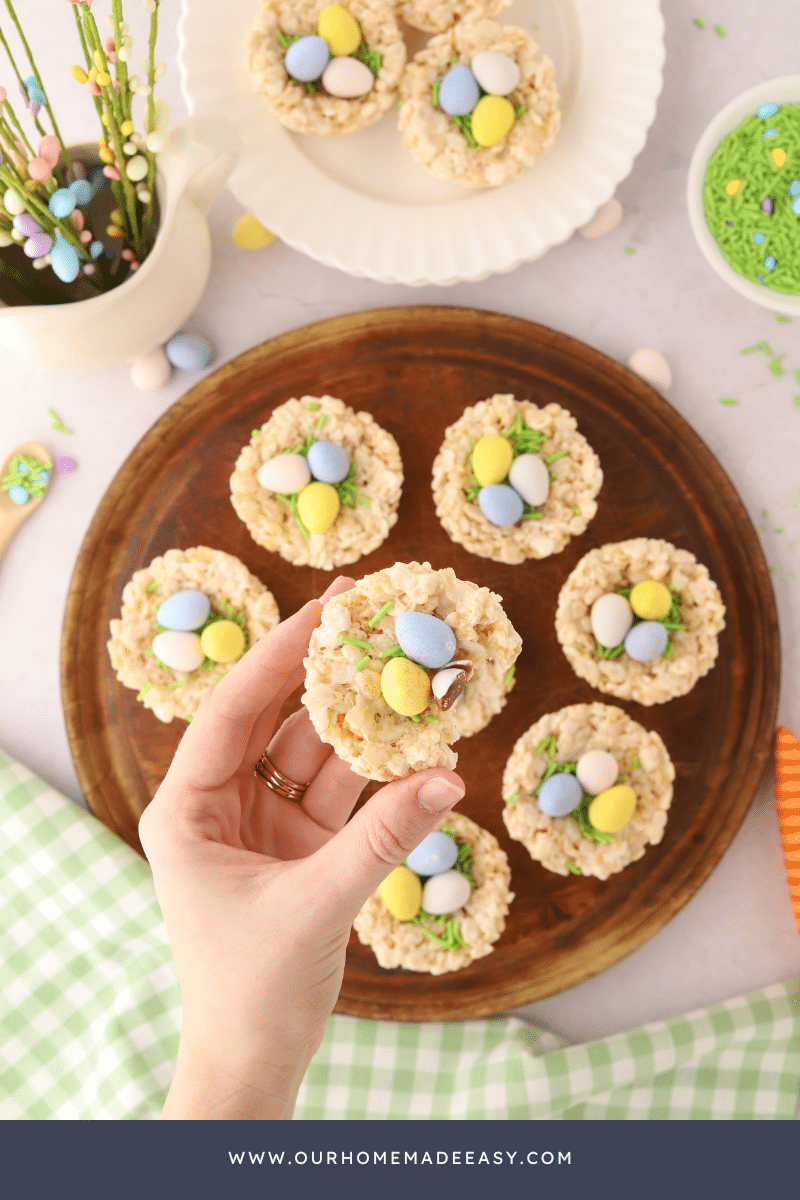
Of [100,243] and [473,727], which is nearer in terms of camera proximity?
[100,243]

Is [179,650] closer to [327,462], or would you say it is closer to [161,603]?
[161,603]

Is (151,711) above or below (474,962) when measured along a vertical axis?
above

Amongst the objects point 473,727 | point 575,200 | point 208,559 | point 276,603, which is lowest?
point 473,727

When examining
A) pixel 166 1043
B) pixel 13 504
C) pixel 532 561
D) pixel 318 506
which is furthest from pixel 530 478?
pixel 166 1043

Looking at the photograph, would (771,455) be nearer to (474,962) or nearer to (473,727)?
(473,727)

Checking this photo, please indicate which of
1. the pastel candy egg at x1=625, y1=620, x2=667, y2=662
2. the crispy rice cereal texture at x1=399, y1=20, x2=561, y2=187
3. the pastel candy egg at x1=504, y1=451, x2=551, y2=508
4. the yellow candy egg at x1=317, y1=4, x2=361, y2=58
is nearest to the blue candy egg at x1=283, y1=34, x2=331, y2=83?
the yellow candy egg at x1=317, y1=4, x2=361, y2=58

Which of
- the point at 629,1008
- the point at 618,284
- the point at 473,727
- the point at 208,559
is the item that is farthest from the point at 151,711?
the point at 618,284

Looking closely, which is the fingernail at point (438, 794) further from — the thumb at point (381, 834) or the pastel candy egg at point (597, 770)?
the pastel candy egg at point (597, 770)
